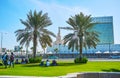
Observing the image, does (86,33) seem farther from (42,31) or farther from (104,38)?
(104,38)

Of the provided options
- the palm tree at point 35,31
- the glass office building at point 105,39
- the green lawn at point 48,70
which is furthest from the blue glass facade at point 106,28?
the green lawn at point 48,70

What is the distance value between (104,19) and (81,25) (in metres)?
82.3

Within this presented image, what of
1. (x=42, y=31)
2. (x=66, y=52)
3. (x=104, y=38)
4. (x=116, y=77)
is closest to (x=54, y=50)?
(x=66, y=52)

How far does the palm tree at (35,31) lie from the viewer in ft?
146

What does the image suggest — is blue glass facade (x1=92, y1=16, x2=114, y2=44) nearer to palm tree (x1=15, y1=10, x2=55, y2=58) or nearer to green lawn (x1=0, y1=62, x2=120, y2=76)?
palm tree (x1=15, y1=10, x2=55, y2=58)

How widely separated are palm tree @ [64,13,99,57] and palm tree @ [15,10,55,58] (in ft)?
14.4

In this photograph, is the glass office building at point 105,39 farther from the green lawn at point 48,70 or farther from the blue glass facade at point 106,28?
the green lawn at point 48,70

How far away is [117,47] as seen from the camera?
110 metres

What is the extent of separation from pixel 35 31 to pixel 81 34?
881cm

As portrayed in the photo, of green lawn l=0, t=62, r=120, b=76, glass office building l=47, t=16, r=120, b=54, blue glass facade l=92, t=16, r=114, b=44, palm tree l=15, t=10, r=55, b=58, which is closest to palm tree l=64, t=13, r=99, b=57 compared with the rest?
palm tree l=15, t=10, r=55, b=58

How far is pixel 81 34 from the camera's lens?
138 ft

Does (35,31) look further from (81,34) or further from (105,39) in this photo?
(105,39)

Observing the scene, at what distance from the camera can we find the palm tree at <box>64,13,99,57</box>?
4184 centimetres

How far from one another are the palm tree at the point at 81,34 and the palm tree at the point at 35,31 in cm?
440
